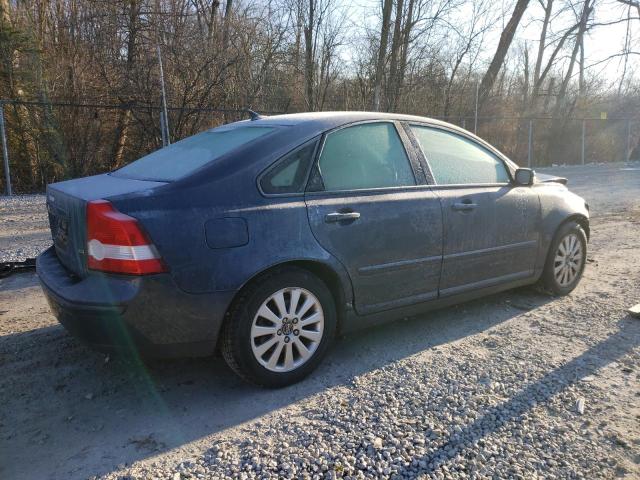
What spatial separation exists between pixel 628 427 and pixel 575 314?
1.72m

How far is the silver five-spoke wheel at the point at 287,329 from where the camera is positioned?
296 cm

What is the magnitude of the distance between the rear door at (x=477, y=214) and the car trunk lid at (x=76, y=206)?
2078 millimetres

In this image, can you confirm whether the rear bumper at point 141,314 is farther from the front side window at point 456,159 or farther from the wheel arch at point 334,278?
the front side window at point 456,159

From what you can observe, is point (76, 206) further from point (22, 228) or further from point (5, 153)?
point (5, 153)

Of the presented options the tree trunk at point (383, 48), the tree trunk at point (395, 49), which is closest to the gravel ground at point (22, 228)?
the tree trunk at point (383, 48)

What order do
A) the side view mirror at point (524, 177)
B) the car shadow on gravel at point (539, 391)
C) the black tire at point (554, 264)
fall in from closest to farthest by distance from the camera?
the car shadow on gravel at point (539, 391) → the side view mirror at point (524, 177) → the black tire at point (554, 264)

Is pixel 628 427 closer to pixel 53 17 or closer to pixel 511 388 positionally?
pixel 511 388

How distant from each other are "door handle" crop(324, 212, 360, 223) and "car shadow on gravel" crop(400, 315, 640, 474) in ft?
4.46

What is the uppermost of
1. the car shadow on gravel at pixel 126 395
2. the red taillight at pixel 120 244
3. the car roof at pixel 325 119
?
the car roof at pixel 325 119

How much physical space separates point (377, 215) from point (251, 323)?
3.61 ft

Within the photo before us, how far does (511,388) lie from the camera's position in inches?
119

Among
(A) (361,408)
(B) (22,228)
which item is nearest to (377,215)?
(A) (361,408)

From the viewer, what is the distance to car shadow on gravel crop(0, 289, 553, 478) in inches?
98.1

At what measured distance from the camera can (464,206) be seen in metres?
3.86
